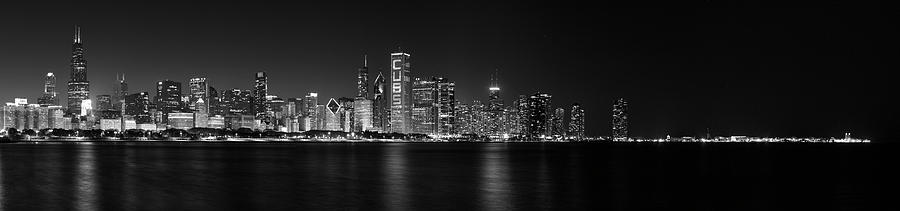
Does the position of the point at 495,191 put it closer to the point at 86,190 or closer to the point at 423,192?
the point at 423,192

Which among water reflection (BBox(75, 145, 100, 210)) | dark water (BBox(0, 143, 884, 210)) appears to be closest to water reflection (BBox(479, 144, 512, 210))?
dark water (BBox(0, 143, 884, 210))

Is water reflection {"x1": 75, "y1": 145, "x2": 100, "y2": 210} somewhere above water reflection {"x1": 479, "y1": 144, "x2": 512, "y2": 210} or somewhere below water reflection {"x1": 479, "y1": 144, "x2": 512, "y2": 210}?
above

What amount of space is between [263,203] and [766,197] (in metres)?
21.6

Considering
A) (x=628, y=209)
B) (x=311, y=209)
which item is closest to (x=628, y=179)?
(x=628, y=209)

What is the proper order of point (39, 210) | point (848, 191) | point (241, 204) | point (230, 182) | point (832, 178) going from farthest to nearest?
point (832, 178) → point (230, 182) → point (848, 191) → point (241, 204) → point (39, 210)

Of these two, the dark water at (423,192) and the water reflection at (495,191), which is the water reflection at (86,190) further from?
the water reflection at (495,191)

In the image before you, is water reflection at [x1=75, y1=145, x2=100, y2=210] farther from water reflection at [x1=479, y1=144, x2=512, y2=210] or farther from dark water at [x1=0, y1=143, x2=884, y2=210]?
water reflection at [x1=479, y1=144, x2=512, y2=210]

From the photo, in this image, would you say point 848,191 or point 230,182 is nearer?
point 848,191

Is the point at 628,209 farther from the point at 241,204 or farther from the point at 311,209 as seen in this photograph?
the point at 241,204

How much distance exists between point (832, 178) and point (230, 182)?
38344 mm

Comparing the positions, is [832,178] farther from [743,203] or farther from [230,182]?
[230,182]

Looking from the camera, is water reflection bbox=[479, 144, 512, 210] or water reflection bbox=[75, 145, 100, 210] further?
water reflection bbox=[479, 144, 512, 210]

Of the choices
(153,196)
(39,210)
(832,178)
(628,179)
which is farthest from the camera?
(832,178)

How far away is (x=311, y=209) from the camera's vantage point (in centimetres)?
3073
